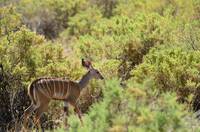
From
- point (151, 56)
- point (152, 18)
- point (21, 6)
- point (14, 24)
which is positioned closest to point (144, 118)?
point (151, 56)

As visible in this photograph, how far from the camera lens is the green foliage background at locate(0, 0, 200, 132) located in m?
6.15

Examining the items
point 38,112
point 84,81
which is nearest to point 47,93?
point 38,112

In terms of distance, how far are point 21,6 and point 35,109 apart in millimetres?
17204

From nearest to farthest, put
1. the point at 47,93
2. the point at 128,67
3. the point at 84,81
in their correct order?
the point at 47,93 < the point at 84,81 < the point at 128,67

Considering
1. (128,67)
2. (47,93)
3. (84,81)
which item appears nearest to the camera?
(47,93)

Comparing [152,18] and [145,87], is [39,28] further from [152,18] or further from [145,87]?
[145,87]

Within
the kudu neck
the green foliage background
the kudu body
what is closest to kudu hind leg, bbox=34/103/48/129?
the kudu body

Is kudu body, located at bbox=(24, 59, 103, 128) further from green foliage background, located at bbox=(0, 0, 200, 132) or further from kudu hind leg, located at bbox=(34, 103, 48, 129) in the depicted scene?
green foliage background, located at bbox=(0, 0, 200, 132)

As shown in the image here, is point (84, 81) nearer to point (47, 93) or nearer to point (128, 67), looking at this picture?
point (47, 93)

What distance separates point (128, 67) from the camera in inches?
510

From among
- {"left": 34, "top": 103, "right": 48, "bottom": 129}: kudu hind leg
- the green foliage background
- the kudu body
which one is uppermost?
the green foliage background

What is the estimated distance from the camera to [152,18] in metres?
14.8

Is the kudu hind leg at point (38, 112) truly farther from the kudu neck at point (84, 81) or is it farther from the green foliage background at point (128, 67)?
the kudu neck at point (84, 81)

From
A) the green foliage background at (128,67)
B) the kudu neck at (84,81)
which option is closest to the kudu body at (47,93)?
the kudu neck at (84,81)
